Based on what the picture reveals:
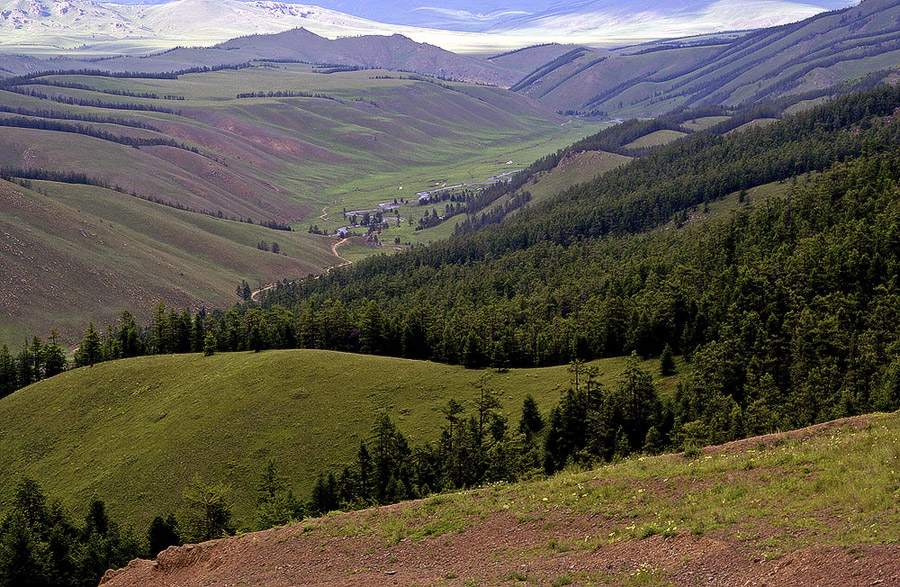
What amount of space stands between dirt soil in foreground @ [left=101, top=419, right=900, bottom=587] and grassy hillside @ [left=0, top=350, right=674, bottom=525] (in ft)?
108

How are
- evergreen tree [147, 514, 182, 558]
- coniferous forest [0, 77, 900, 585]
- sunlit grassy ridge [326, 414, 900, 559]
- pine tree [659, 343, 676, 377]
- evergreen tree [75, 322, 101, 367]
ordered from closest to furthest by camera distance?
1. sunlit grassy ridge [326, 414, 900, 559]
2. coniferous forest [0, 77, 900, 585]
3. evergreen tree [147, 514, 182, 558]
4. pine tree [659, 343, 676, 377]
5. evergreen tree [75, 322, 101, 367]

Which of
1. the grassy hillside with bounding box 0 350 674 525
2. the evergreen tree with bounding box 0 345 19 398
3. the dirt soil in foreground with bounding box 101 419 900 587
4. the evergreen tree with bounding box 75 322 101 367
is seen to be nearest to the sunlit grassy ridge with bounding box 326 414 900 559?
the dirt soil in foreground with bounding box 101 419 900 587

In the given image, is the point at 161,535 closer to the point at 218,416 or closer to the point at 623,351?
the point at 218,416

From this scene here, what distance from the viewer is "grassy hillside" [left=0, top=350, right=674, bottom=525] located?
88500 millimetres

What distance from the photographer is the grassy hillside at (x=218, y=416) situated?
3484 inches

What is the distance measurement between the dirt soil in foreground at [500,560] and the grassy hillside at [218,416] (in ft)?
108

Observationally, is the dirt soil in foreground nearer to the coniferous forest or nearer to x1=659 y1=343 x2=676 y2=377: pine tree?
the coniferous forest

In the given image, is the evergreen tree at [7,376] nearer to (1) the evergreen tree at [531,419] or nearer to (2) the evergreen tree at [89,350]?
(2) the evergreen tree at [89,350]

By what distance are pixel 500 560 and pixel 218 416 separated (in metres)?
72.2

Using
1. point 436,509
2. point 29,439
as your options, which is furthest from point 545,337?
point 29,439

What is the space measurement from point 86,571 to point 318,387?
133 ft

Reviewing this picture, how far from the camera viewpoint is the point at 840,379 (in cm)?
6781

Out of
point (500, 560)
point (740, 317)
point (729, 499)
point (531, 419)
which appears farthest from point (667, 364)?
point (500, 560)

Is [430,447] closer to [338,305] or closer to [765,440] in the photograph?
[765,440]
